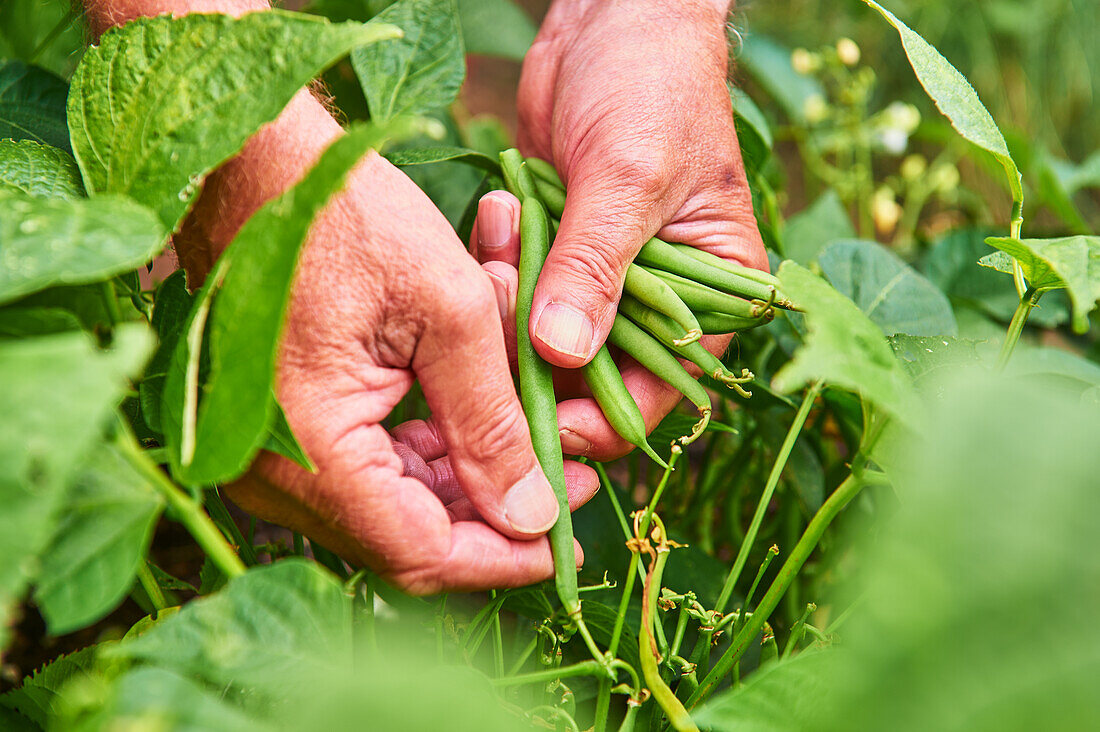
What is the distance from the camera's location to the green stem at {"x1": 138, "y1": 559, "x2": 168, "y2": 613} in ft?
1.66

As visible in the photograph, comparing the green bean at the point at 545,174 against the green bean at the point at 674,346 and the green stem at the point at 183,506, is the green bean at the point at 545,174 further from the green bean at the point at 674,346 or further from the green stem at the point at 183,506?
the green stem at the point at 183,506

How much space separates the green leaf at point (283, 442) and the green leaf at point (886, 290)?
0.59 m

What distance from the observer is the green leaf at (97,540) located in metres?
0.33

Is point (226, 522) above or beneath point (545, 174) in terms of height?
beneath

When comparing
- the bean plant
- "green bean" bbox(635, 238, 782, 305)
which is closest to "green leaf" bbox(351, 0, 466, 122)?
the bean plant

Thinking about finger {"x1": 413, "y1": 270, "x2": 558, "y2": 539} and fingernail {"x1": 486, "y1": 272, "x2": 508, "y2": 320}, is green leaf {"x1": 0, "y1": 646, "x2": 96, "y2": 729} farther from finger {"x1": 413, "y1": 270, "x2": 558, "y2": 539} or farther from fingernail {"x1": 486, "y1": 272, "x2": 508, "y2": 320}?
fingernail {"x1": 486, "y1": 272, "x2": 508, "y2": 320}

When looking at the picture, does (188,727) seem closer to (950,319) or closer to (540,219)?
(540,219)

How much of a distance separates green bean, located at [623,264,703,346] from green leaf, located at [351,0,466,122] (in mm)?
247

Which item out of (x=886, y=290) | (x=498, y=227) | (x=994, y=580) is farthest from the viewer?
(x=886, y=290)

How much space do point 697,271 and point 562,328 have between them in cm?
14

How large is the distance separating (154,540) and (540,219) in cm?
55

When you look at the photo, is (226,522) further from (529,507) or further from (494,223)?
(494,223)

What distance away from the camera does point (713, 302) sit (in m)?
0.62

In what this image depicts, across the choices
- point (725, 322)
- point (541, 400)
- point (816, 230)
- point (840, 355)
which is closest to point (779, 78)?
point (816, 230)
